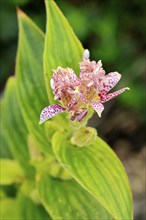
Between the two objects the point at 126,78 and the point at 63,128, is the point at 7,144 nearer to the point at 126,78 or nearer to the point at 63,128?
the point at 63,128

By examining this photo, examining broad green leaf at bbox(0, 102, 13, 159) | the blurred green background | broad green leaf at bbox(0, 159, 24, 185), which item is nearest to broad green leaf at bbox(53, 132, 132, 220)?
broad green leaf at bbox(0, 159, 24, 185)

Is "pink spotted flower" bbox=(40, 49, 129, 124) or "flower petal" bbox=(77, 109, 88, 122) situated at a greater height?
"pink spotted flower" bbox=(40, 49, 129, 124)

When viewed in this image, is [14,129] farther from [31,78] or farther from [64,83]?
[64,83]

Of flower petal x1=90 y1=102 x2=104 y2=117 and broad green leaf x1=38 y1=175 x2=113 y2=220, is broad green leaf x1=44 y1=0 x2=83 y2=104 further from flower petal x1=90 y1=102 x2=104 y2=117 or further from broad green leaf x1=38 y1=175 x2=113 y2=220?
broad green leaf x1=38 y1=175 x2=113 y2=220

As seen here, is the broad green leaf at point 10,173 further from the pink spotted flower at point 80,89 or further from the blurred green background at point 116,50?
the blurred green background at point 116,50

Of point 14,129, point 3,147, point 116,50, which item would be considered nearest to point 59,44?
point 14,129

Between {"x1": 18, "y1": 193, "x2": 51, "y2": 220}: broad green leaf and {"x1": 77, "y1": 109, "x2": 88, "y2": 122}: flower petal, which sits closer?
{"x1": 77, "y1": 109, "x2": 88, "y2": 122}: flower petal

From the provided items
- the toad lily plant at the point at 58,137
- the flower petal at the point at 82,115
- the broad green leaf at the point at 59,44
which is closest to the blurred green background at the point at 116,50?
the toad lily plant at the point at 58,137

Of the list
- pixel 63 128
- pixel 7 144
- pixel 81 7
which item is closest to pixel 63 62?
pixel 63 128
